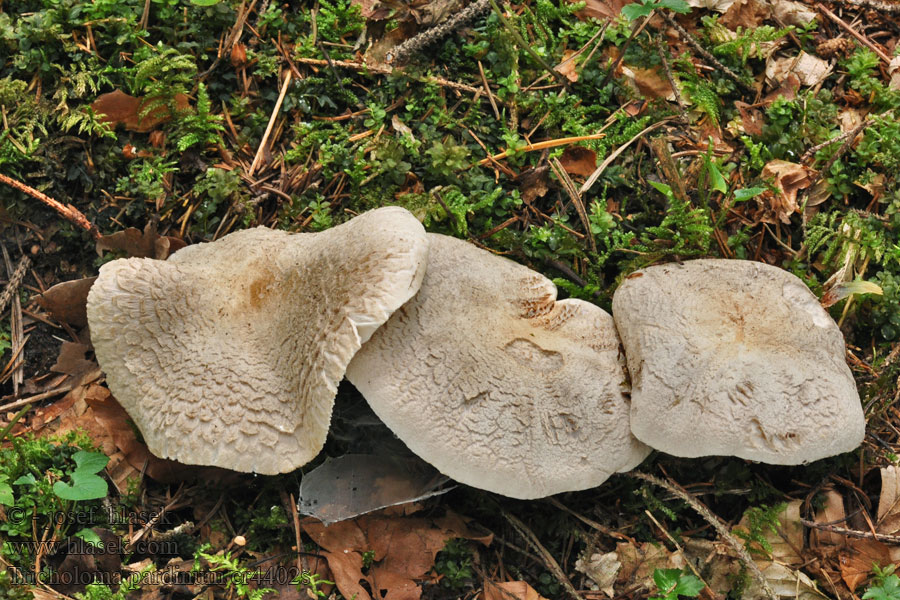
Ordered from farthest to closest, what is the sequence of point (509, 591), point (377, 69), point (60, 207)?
point (377, 69)
point (60, 207)
point (509, 591)

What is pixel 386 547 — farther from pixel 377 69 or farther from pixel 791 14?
pixel 791 14

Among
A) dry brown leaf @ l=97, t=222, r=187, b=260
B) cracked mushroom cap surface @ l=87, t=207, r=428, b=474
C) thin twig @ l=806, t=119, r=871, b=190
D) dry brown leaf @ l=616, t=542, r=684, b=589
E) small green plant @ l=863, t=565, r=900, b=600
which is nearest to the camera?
cracked mushroom cap surface @ l=87, t=207, r=428, b=474

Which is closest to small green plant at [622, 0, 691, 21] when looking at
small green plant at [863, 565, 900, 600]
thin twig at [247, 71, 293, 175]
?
thin twig at [247, 71, 293, 175]

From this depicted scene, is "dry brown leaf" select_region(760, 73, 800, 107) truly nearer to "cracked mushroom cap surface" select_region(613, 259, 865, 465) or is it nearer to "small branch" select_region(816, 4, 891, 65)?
"small branch" select_region(816, 4, 891, 65)

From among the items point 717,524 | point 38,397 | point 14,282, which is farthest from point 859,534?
point 14,282

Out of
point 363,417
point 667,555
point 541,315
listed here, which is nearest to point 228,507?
point 363,417

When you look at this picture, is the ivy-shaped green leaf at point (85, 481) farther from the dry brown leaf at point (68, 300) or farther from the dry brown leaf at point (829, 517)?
the dry brown leaf at point (829, 517)

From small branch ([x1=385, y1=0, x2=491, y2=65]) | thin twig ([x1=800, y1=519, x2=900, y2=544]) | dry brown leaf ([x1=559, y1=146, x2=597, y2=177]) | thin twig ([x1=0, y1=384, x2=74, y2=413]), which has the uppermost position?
small branch ([x1=385, y1=0, x2=491, y2=65])
